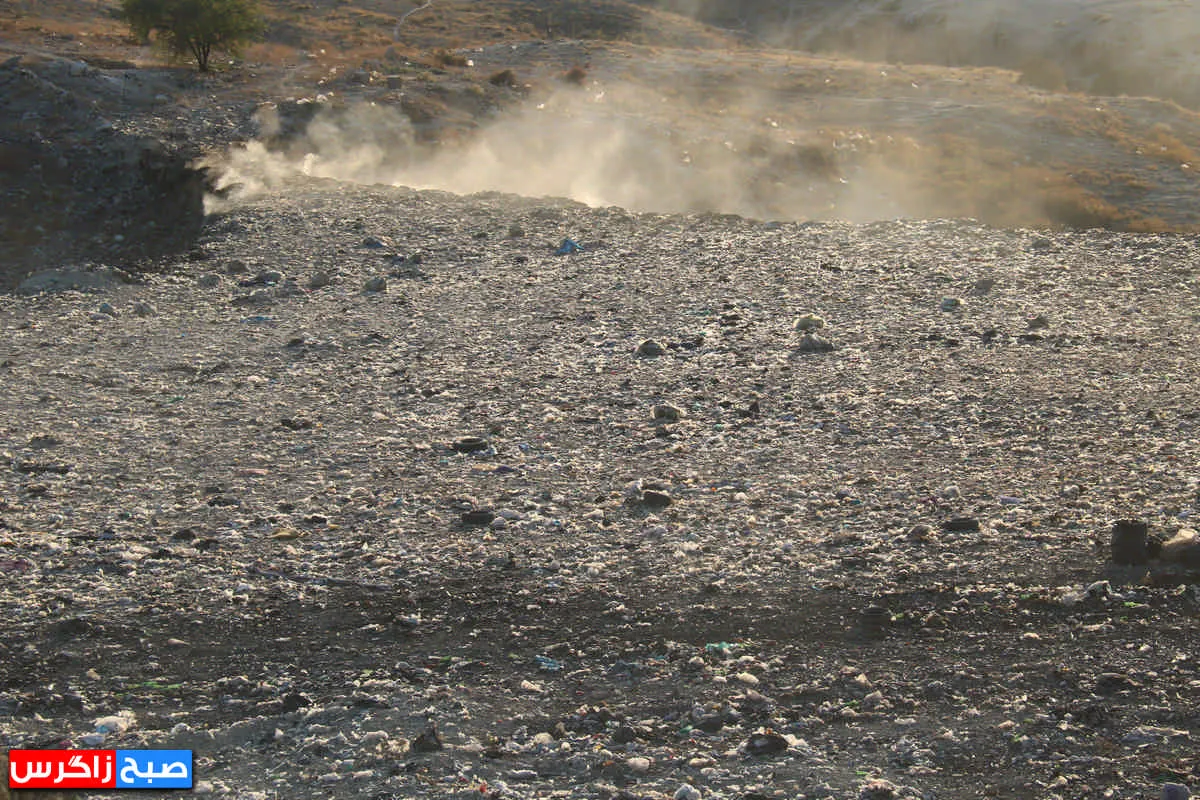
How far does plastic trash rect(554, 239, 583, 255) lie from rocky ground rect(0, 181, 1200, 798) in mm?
771

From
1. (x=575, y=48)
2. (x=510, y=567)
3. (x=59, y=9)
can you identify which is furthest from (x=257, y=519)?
(x=59, y=9)

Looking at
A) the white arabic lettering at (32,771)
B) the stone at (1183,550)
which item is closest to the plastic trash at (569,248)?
the stone at (1183,550)

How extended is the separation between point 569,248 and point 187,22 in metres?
14.5

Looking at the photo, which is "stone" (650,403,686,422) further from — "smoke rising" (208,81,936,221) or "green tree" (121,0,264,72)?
"green tree" (121,0,264,72)

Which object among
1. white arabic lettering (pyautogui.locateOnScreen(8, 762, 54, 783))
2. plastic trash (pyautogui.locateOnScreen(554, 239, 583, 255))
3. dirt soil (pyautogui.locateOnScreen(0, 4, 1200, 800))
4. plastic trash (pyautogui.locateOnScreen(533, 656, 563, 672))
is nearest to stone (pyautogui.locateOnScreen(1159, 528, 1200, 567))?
dirt soil (pyautogui.locateOnScreen(0, 4, 1200, 800))

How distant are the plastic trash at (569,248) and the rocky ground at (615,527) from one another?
0.77 metres

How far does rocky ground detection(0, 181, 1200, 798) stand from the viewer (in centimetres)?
533

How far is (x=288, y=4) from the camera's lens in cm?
3903

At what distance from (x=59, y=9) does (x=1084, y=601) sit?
109ft

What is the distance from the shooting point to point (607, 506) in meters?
7.78

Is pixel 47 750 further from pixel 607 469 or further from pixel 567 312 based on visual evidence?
pixel 567 312

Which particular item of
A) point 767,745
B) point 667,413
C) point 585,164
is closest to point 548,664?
point 767,745

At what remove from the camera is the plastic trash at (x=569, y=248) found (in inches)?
554

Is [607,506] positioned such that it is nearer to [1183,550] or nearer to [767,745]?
[767,745]
